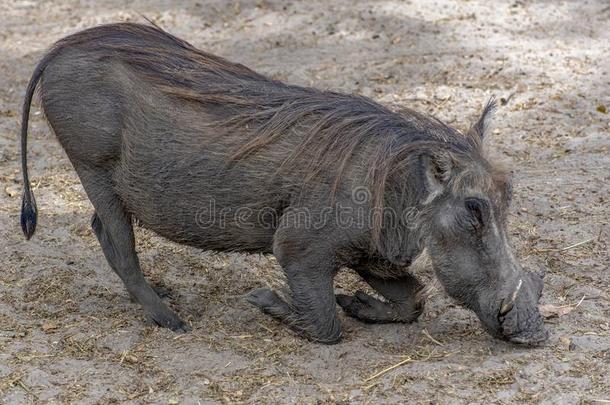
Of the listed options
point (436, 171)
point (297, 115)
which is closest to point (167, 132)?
point (297, 115)

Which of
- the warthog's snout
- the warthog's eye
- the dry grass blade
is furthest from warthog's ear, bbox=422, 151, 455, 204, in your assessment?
the dry grass blade

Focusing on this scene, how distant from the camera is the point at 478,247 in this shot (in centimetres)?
390

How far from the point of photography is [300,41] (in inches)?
314

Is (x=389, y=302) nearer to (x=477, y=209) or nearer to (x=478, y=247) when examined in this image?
(x=478, y=247)

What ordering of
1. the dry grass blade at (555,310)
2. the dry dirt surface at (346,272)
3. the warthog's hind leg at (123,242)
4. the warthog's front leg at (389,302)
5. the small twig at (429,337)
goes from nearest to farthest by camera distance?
the dry dirt surface at (346,272), the small twig at (429,337), the dry grass blade at (555,310), the warthog's front leg at (389,302), the warthog's hind leg at (123,242)

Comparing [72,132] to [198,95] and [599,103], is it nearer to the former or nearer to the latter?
[198,95]

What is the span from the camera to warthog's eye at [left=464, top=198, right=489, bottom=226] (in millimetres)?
3855

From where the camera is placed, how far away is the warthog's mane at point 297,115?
3.96 meters

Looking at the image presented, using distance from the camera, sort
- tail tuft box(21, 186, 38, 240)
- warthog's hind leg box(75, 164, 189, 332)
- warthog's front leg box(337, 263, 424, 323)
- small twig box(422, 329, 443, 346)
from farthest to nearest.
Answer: tail tuft box(21, 186, 38, 240), warthog's hind leg box(75, 164, 189, 332), warthog's front leg box(337, 263, 424, 323), small twig box(422, 329, 443, 346)

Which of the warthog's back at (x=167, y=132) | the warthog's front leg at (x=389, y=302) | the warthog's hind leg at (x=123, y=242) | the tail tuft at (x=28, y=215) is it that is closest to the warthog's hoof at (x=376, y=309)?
the warthog's front leg at (x=389, y=302)

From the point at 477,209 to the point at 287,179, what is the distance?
32.0 inches

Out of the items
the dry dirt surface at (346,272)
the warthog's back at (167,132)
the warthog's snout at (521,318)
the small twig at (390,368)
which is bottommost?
the dry dirt surface at (346,272)

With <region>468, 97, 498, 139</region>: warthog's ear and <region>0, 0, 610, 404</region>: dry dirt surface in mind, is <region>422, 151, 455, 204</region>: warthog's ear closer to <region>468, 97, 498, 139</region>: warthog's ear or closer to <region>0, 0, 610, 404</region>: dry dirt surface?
<region>468, 97, 498, 139</region>: warthog's ear

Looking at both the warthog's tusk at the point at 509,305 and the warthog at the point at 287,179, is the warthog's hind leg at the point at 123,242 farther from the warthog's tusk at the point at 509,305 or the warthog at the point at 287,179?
the warthog's tusk at the point at 509,305
